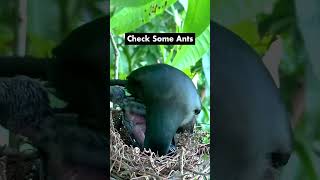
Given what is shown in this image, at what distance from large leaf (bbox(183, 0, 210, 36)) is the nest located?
393 millimetres

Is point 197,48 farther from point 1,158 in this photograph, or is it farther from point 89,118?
point 1,158

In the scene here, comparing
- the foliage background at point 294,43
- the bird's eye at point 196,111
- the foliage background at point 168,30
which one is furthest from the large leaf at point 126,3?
the bird's eye at point 196,111

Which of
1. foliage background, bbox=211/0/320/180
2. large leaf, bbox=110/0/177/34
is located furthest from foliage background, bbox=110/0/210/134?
foliage background, bbox=211/0/320/180

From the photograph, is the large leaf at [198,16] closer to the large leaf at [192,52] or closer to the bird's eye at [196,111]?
the large leaf at [192,52]

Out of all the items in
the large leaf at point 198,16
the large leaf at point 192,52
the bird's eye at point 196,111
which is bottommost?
the bird's eye at point 196,111

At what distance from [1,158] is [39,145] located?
16 cm

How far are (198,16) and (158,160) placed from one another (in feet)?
1.85

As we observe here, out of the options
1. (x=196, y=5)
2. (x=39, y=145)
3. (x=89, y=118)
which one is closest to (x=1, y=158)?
(x=39, y=145)

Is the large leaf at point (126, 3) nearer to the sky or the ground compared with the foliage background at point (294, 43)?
nearer to the sky

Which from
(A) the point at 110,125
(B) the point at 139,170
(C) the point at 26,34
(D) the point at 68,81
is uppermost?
(C) the point at 26,34

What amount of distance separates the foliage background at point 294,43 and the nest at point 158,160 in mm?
337

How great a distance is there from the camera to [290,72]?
2.47 meters

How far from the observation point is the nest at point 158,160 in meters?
2.42

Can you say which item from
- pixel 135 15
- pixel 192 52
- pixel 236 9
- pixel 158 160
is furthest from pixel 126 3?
pixel 158 160
